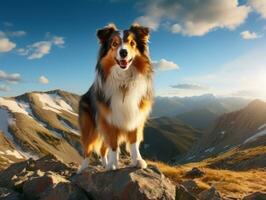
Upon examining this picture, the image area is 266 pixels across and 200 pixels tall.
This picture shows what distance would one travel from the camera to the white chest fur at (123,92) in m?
10.8

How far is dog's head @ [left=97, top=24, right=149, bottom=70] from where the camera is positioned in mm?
10305

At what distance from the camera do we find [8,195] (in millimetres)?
11922

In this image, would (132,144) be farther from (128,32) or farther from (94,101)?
(128,32)

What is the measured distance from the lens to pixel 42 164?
17.6m

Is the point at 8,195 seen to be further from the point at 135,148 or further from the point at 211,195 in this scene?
the point at 211,195

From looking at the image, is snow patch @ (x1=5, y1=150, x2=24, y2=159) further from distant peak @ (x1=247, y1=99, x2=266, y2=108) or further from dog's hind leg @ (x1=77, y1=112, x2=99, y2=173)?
dog's hind leg @ (x1=77, y1=112, x2=99, y2=173)

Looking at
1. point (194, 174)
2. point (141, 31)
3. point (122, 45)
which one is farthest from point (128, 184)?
point (194, 174)

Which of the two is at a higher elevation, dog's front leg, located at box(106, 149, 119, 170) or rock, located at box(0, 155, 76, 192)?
dog's front leg, located at box(106, 149, 119, 170)

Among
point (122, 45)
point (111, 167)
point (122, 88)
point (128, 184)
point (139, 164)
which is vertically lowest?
point (128, 184)

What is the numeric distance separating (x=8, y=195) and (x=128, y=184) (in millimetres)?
4183

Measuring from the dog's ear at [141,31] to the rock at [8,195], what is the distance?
20.7 feet

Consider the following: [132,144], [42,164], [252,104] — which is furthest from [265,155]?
[252,104]

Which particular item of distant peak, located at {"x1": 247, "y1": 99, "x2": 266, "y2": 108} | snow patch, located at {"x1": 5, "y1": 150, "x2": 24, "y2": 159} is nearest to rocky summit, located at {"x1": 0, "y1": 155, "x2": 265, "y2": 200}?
distant peak, located at {"x1": 247, "y1": 99, "x2": 266, "y2": 108}

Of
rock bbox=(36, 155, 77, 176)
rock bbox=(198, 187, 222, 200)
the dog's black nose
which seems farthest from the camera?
rock bbox=(36, 155, 77, 176)
